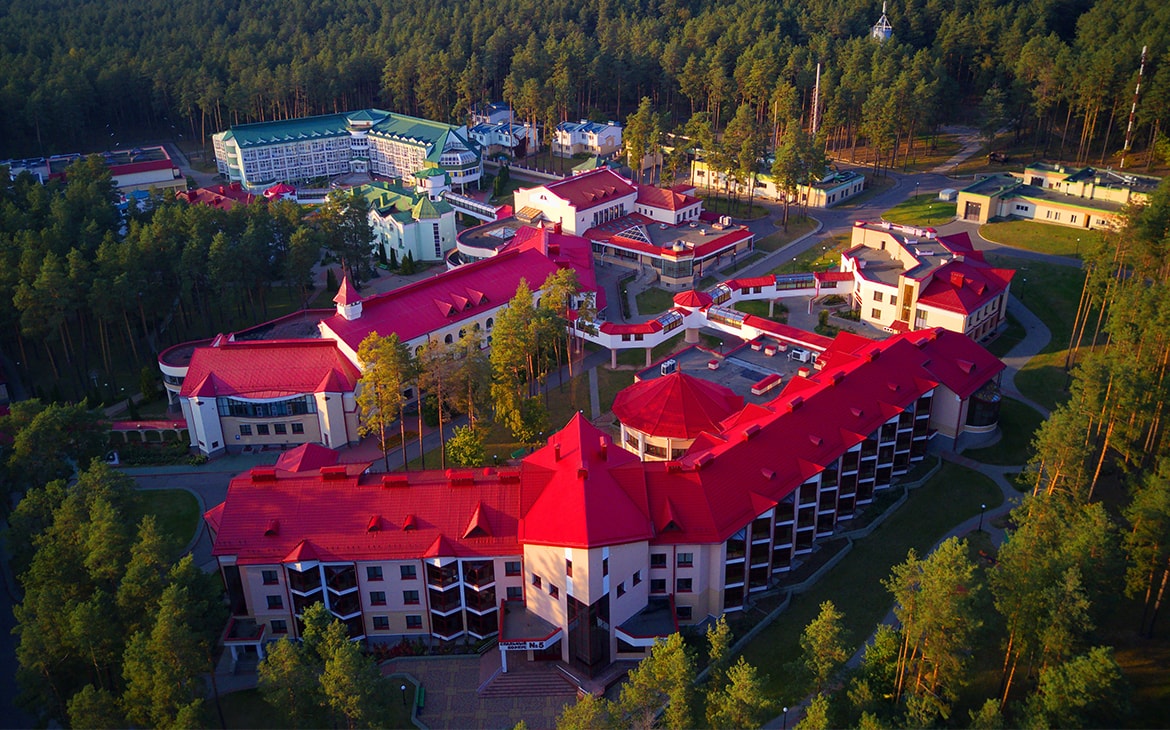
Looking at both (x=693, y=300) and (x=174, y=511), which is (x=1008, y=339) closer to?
(x=693, y=300)

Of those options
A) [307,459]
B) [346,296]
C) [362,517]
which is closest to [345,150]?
[346,296]

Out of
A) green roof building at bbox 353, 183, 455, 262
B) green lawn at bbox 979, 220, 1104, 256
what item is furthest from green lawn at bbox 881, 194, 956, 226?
green roof building at bbox 353, 183, 455, 262

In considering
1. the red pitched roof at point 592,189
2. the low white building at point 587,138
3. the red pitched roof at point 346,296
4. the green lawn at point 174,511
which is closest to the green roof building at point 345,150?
the low white building at point 587,138

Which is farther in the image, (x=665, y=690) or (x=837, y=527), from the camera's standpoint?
(x=837, y=527)

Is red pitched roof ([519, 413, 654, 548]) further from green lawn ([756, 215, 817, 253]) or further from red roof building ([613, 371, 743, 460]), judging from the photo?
green lawn ([756, 215, 817, 253])

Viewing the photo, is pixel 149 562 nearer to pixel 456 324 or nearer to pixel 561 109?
pixel 456 324

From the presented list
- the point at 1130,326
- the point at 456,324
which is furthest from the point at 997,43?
the point at 456,324

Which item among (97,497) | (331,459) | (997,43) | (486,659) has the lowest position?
(486,659)
